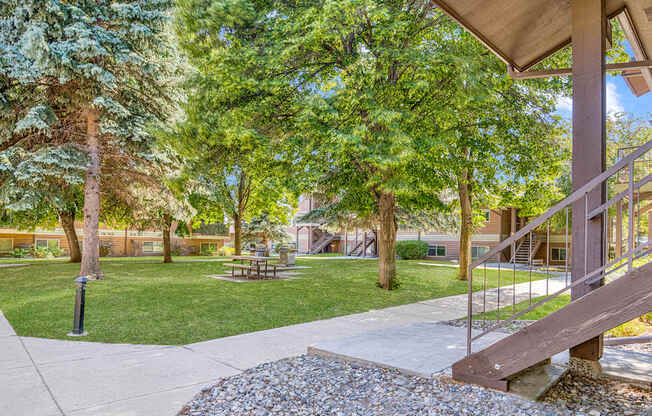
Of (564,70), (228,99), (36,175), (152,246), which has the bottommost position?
(152,246)

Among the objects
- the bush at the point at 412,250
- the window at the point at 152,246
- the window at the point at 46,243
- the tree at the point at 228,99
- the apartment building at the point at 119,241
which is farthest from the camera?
the window at the point at 152,246

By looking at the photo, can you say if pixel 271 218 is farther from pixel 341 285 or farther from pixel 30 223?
pixel 341 285

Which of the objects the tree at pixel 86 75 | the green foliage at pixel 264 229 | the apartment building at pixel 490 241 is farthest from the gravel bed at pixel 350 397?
the green foliage at pixel 264 229

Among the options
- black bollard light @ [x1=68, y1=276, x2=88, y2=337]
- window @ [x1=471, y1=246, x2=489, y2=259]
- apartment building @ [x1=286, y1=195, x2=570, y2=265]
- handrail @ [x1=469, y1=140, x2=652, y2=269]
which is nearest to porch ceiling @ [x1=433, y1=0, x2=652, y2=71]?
handrail @ [x1=469, y1=140, x2=652, y2=269]

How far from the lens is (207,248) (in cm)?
4031

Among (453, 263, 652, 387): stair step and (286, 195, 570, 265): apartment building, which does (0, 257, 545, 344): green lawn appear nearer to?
(453, 263, 652, 387): stair step

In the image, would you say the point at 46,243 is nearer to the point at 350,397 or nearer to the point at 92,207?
the point at 92,207

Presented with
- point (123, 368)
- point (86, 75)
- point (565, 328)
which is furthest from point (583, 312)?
point (86, 75)

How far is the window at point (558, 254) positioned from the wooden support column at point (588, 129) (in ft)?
101

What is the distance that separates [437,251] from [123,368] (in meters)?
34.0

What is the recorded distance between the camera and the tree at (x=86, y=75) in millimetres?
13570

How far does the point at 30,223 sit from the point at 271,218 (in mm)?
16279

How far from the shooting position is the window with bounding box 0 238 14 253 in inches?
1194

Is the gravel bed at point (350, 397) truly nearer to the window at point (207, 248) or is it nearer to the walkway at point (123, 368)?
the walkway at point (123, 368)
